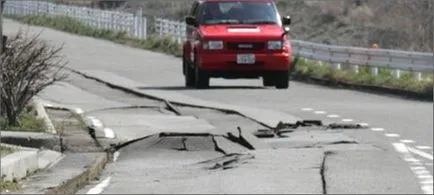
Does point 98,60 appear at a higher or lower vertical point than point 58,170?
lower

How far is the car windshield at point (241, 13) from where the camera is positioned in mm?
27531

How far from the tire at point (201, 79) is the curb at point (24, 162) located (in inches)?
479

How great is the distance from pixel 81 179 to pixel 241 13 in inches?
602

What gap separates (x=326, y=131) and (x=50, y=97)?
941cm

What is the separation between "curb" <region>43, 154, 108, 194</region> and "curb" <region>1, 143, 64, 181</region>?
1.71 ft

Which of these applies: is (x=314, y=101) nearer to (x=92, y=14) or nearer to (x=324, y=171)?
(x=324, y=171)

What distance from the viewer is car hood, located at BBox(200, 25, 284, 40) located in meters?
26.8

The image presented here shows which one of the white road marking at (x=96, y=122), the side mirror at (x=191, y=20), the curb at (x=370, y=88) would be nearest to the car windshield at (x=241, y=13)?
the side mirror at (x=191, y=20)

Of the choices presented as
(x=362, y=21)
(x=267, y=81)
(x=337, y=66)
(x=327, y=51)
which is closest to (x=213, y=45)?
(x=267, y=81)

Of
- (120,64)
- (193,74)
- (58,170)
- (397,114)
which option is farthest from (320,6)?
(58,170)

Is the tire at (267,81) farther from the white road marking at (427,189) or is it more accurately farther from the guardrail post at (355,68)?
the white road marking at (427,189)

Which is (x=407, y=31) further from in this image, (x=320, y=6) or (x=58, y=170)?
(x=58, y=170)

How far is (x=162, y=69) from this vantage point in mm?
36219

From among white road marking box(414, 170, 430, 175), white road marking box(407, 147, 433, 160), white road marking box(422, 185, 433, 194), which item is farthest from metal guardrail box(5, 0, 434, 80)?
white road marking box(422, 185, 433, 194)
